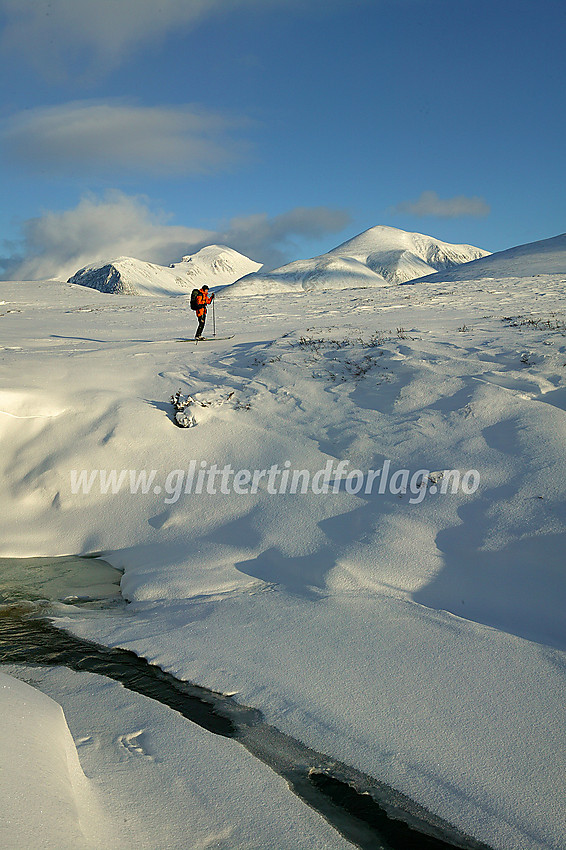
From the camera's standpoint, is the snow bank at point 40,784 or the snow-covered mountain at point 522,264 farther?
the snow-covered mountain at point 522,264

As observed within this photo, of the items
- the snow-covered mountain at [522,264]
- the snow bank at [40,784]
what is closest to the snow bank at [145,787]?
the snow bank at [40,784]

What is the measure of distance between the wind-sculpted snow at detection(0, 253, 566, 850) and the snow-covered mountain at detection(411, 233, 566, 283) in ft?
70.5

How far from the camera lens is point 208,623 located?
5.36 metres

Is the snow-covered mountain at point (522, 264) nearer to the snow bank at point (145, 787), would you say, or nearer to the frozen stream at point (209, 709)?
the frozen stream at point (209, 709)

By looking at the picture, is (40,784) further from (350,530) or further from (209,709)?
(350,530)

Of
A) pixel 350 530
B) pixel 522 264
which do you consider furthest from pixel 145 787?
pixel 522 264

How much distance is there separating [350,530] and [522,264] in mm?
35818

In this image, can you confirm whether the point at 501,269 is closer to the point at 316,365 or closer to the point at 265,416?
the point at 316,365

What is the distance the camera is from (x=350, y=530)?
22.9 ft

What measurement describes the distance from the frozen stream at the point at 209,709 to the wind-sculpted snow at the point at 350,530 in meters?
0.12

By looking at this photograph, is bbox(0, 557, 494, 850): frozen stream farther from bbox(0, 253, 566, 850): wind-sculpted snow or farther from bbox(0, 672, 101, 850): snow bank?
bbox(0, 672, 101, 850): snow bank

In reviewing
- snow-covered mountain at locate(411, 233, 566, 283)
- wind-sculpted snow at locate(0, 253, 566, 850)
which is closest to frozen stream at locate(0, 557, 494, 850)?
wind-sculpted snow at locate(0, 253, 566, 850)

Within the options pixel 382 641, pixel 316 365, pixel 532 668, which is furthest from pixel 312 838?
pixel 316 365

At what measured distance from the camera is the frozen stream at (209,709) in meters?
3.28
